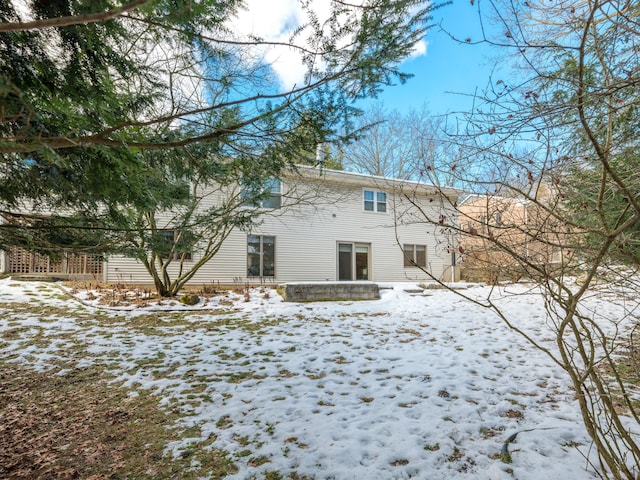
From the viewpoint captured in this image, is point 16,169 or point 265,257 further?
point 265,257

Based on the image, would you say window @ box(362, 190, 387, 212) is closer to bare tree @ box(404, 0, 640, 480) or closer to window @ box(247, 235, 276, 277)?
window @ box(247, 235, 276, 277)

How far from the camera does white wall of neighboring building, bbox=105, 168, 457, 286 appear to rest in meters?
11.8

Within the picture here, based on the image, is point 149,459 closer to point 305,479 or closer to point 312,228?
point 305,479

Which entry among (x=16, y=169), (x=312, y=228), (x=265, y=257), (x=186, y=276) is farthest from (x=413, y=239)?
(x=16, y=169)

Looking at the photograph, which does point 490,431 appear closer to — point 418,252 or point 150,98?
point 150,98

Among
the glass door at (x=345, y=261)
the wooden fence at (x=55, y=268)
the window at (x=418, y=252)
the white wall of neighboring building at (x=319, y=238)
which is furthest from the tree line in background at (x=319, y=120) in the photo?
the window at (x=418, y=252)

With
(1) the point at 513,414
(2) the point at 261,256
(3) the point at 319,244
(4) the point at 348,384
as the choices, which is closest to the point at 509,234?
(1) the point at 513,414

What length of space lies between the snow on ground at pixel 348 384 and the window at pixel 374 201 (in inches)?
286

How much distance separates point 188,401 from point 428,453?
2.34 metres

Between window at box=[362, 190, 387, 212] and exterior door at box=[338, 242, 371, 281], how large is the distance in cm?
159

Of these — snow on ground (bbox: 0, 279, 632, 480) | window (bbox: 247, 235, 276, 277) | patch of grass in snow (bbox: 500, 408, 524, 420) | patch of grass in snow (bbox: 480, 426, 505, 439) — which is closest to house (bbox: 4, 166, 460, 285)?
window (bbox: 247, 235, 276, 277)

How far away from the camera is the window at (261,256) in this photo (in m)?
12.4

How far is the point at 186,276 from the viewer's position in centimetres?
977

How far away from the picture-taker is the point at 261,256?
12.5 m
